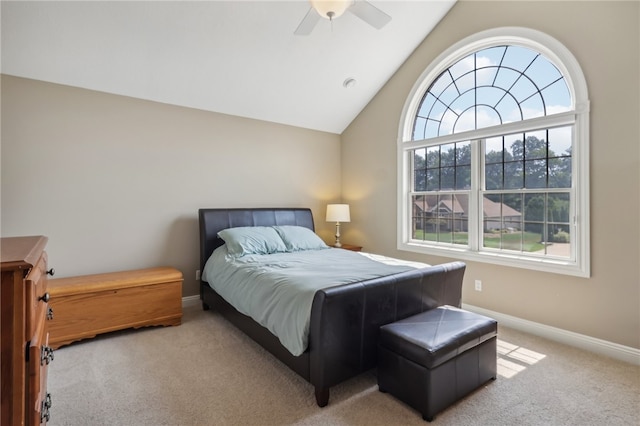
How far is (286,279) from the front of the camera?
2.38 meters

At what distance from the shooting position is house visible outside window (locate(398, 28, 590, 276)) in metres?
2.87

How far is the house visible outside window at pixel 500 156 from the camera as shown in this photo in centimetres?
287

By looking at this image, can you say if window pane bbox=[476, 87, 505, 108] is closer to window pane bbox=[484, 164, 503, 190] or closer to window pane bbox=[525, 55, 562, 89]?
window pane bbox=[525, 55, 562, 89]

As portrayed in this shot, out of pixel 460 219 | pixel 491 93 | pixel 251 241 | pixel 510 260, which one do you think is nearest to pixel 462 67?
pixel 491 93

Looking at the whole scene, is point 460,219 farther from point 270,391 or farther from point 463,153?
point 270,391

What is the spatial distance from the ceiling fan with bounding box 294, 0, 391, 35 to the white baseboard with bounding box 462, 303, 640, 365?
2989 millimetres

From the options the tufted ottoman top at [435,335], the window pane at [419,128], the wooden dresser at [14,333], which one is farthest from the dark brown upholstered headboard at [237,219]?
the wooden dresser at [14,333]

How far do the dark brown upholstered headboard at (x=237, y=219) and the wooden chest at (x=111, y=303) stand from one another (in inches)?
20.1

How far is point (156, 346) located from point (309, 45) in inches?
131

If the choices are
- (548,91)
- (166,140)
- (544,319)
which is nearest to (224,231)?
(166,140)

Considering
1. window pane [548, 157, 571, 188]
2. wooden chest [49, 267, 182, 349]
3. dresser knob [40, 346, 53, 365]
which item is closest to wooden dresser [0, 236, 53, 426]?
dresser knob [40, 346, 53, 365]

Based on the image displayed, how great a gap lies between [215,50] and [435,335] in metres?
3.24

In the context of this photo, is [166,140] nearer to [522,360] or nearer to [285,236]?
[285,236]

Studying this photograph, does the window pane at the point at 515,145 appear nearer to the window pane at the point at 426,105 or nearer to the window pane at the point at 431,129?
the window pane at the point at 431,129
